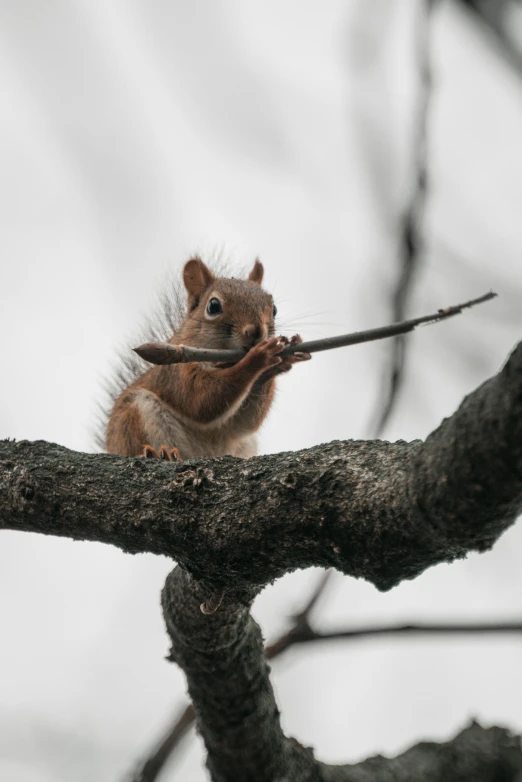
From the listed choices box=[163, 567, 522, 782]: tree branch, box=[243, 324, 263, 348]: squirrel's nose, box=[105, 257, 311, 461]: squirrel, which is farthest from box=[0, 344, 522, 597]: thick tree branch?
box=[243, 324, 263, 348]: squirrel's nose

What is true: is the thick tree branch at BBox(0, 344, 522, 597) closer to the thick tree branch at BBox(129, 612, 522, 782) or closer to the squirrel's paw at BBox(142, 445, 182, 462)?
Answer: the thick tree branch at BBox(129, 612, 522, 782)

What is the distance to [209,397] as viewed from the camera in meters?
4.34

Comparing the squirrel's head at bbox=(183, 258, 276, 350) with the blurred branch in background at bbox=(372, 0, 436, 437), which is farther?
the squirrel's head at bbox=(183, 258, 276, 350)

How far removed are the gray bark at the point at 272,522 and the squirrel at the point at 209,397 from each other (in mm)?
1312

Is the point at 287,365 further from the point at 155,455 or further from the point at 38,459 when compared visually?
the point at 38,459

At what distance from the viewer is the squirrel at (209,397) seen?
4.23m

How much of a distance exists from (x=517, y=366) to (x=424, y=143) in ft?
2.88

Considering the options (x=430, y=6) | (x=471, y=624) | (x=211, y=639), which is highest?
(x=430, y=6)

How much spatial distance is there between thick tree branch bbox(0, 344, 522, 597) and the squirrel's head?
1.60m

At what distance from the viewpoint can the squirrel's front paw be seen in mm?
3467

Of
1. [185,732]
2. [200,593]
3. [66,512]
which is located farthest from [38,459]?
[185,732]

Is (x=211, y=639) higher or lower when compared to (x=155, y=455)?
lower

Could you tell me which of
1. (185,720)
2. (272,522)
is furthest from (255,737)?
(272,522)

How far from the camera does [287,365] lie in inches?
143
